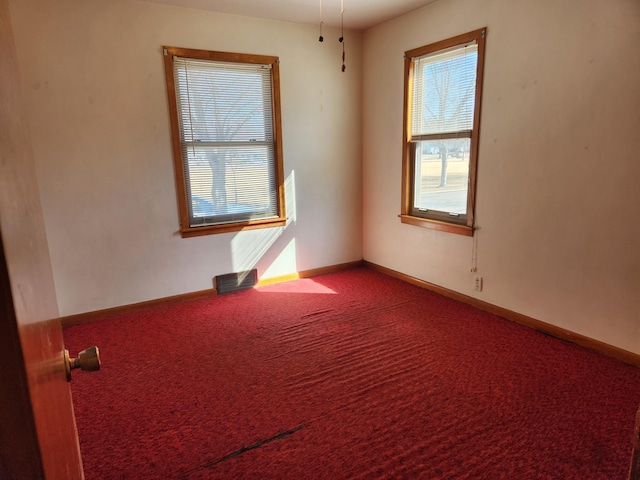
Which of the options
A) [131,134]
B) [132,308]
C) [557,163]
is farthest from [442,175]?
[132,308]

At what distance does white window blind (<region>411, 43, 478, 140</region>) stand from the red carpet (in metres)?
1.62

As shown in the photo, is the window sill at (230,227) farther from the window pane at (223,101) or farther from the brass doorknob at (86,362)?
Result: the brass doorknob at (86,362)

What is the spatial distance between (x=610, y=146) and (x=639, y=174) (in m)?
0.23

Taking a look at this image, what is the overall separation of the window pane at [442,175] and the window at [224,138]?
1.39 m

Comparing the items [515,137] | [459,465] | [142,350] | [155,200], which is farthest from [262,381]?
[515,137]

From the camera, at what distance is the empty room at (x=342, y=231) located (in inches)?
79.3

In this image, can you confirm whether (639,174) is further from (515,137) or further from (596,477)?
(596,477)

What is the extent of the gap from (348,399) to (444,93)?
2.69 meters

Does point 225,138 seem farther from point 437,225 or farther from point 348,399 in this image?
point 348,399

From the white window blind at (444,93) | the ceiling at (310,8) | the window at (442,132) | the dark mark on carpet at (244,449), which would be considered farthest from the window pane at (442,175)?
the dark mark on carpet at (244,449)

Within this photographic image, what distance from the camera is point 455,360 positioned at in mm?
2619

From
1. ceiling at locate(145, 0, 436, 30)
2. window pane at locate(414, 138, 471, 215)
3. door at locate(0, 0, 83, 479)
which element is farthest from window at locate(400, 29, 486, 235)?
door at locate(0, 0, 83, 479)

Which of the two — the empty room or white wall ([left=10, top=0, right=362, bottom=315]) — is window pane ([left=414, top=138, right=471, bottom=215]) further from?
white wall ([left=10, top=0, right=362, bottom=315])

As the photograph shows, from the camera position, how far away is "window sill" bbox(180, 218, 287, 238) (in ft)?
12.2
